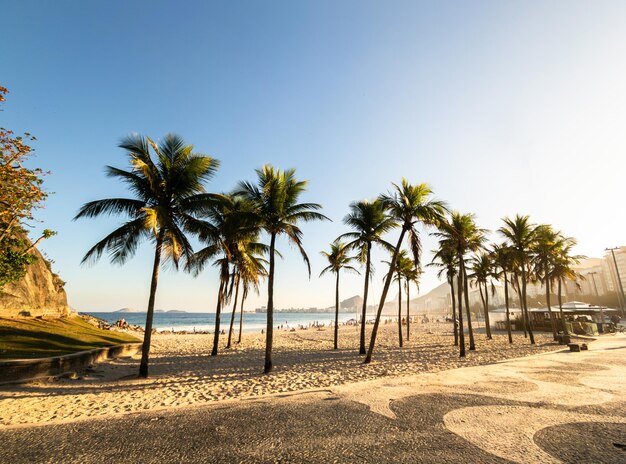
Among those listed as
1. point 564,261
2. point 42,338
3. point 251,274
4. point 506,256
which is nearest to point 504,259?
point 506,256

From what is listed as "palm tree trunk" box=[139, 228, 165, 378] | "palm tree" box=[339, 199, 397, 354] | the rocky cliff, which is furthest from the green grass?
"palm tree" box=[339, 199, 397, 354]

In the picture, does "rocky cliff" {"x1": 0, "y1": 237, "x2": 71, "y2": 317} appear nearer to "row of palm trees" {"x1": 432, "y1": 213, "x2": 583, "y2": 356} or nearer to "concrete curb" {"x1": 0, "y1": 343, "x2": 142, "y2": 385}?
"concrete curb" {"x1": 0, "y1": 343, "x2": 142, "y2": 385}

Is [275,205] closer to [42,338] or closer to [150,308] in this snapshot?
[150,308]

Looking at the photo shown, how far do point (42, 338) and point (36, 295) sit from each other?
7976mm

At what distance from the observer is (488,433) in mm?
5977

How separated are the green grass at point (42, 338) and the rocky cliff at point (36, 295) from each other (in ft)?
4.06

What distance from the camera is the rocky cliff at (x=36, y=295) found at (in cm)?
1773

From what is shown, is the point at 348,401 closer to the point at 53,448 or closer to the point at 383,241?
the point at 53,448

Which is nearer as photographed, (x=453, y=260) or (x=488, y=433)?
(x=488, y=433)

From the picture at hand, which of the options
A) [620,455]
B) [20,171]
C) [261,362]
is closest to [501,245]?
[261,362]

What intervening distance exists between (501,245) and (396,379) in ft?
73.8

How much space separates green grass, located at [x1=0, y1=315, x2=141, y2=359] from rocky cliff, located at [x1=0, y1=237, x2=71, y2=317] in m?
1.24

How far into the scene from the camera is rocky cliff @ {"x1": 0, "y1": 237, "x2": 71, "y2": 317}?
17.7 meters

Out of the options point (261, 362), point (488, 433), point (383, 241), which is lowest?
point (261, 362)
